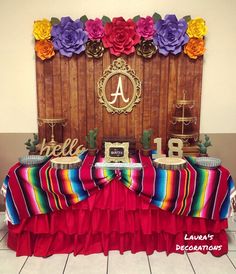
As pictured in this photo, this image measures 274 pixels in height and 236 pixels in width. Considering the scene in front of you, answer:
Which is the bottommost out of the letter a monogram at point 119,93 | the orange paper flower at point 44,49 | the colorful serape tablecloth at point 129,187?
the colorful serape tablecloth at point 129,187

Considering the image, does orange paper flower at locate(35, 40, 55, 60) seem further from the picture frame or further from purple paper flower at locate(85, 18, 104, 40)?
the picture frame

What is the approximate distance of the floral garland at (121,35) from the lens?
7.79 ft

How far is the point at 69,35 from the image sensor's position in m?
2.38

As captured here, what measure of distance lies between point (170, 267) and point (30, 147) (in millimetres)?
1431

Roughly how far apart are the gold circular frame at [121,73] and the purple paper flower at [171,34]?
0.34m

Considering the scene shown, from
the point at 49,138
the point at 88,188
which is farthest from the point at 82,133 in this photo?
the point at 88,188

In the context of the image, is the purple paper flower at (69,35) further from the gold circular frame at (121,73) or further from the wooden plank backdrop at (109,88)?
the gold circular frame at (121,73)

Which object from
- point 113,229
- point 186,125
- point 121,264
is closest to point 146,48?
point 186,125

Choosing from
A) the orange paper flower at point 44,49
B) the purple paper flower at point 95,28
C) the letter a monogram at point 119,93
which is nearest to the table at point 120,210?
the letter a monogram at point 119,93

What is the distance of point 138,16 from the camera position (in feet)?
7.85

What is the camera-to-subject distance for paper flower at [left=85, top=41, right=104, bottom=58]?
244 cm

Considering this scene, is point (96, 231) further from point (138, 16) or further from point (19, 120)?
point (138, 16)

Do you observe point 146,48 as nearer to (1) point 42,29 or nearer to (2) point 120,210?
(1) point 42,29

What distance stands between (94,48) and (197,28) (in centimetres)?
89
